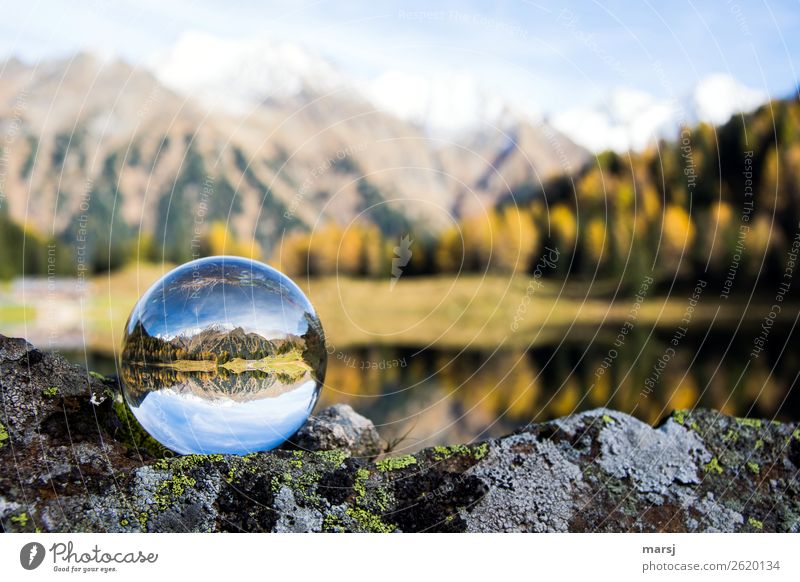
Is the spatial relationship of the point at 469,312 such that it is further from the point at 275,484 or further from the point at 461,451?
the point at 275,484

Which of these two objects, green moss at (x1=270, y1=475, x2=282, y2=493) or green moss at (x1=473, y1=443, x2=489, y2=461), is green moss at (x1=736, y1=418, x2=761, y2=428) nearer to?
green moss at (x1=473, y1=443, x2=489, y2=461)

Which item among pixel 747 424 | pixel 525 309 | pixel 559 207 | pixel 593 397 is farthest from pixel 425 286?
pixel 747 424

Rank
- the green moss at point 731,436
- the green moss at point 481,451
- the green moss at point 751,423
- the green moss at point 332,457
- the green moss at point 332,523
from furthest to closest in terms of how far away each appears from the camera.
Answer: the green moss at point 751,423 → the green moss at point 731,436 → the green moss at point 481,451 → the green moss at point 332,457 → the green moss at point 332,523

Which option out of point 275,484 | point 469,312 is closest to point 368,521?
point 275,484

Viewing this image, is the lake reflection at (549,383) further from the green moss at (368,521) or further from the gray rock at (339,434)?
the green moss at (368,521)

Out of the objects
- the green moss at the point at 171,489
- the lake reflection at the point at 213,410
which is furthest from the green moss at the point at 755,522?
the green moss at the point at 171,489

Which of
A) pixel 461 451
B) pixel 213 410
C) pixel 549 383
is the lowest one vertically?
pixel 549 383
